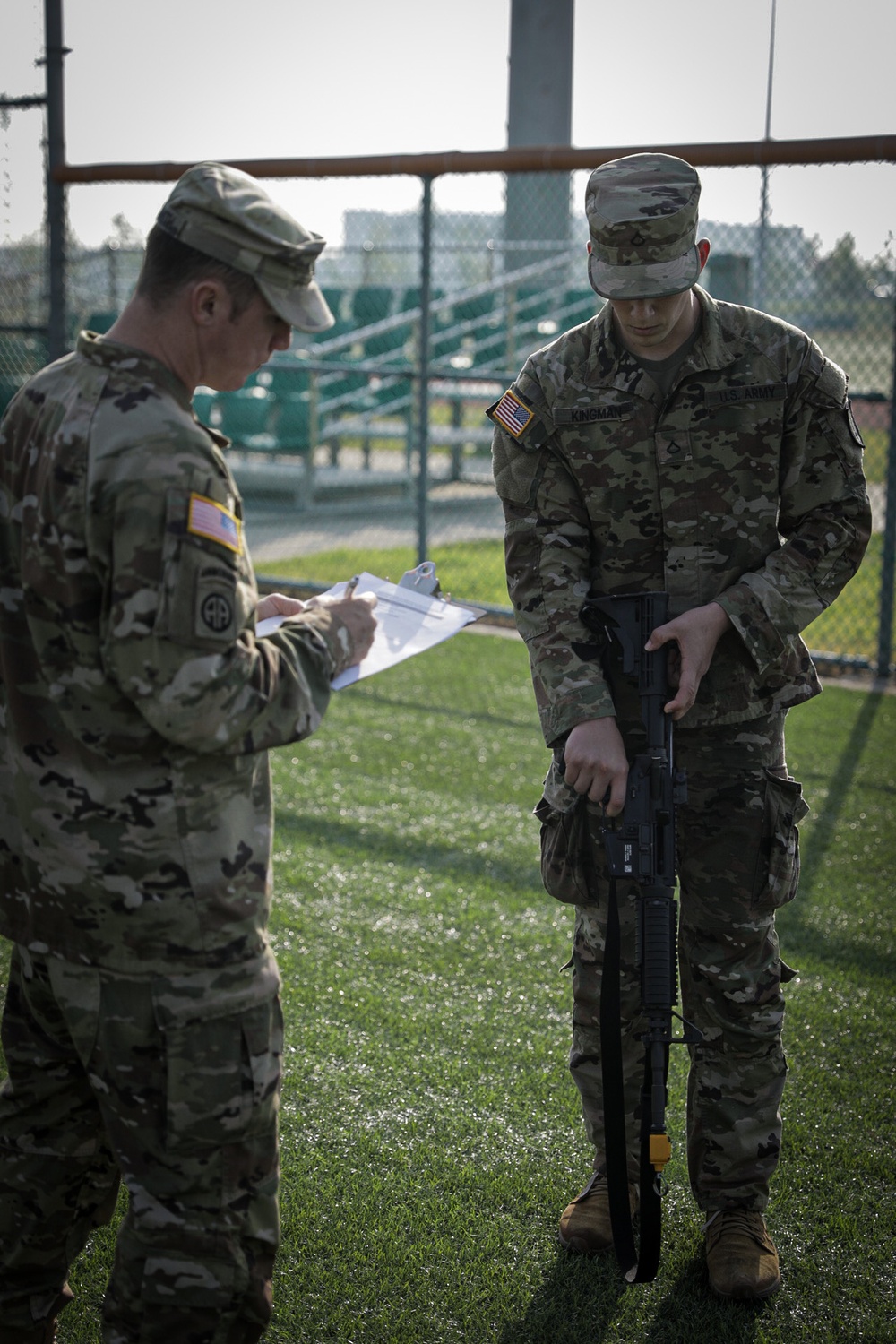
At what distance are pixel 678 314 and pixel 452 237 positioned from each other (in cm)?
1853

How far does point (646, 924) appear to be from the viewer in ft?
7.43

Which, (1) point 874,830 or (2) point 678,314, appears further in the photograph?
(1) point 874,830

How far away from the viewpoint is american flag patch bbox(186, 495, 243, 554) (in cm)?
151

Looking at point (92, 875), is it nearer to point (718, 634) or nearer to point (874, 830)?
point (718, 634)

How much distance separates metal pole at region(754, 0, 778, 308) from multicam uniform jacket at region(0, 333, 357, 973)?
16.0 ft

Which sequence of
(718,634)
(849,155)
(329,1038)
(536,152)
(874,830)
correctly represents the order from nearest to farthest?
(718,634)
(329,1038)
(874,830)
(849,155)
(536,152)

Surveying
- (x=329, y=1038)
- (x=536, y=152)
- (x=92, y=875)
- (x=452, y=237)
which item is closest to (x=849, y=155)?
(x=536, y=152)

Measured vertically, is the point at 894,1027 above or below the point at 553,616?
below

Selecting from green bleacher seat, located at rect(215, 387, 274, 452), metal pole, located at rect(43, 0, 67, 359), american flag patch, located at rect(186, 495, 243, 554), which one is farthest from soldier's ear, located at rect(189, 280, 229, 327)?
green bleacher seat, located at rect(215, 387, 274, 452)

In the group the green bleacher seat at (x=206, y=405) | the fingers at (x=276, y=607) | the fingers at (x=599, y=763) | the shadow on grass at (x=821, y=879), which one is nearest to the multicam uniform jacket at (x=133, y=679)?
the fingers at (x=276, y=607)

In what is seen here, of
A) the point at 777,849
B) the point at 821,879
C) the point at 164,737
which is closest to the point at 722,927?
the point at 777,849

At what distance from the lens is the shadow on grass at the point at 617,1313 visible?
2.31m

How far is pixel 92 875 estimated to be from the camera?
5.44ft

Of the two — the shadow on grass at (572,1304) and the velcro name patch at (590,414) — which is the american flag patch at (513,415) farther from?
the shadow on grass at (572,1304)
